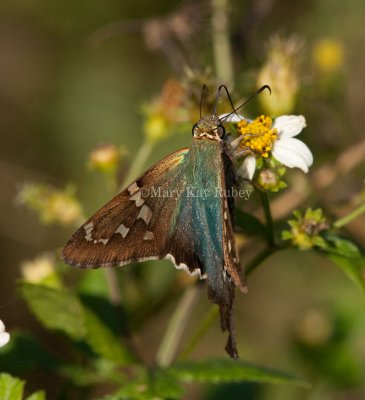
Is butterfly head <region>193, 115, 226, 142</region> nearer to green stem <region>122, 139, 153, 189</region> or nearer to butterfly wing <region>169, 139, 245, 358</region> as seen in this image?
butterfly wing <region>169, 139, 245, 358</region>

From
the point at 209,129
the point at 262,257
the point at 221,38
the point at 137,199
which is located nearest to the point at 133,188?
the point at 137,199

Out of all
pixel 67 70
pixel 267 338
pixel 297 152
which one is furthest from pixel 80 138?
pixel 297 152

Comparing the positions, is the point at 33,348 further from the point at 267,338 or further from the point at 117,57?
the point at 117,57

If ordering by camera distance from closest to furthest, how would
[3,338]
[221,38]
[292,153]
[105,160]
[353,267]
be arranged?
[3,338]
[353,267]
[292,153]
[105,160]
[221,38]

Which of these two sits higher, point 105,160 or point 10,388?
point 105,160

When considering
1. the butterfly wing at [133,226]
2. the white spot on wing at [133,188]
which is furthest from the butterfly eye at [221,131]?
the white spot on wing at [133,188]

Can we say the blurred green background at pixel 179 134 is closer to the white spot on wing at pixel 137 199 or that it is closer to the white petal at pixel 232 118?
the white petal at pixel 232 118

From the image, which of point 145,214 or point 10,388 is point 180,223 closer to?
point 145,214
